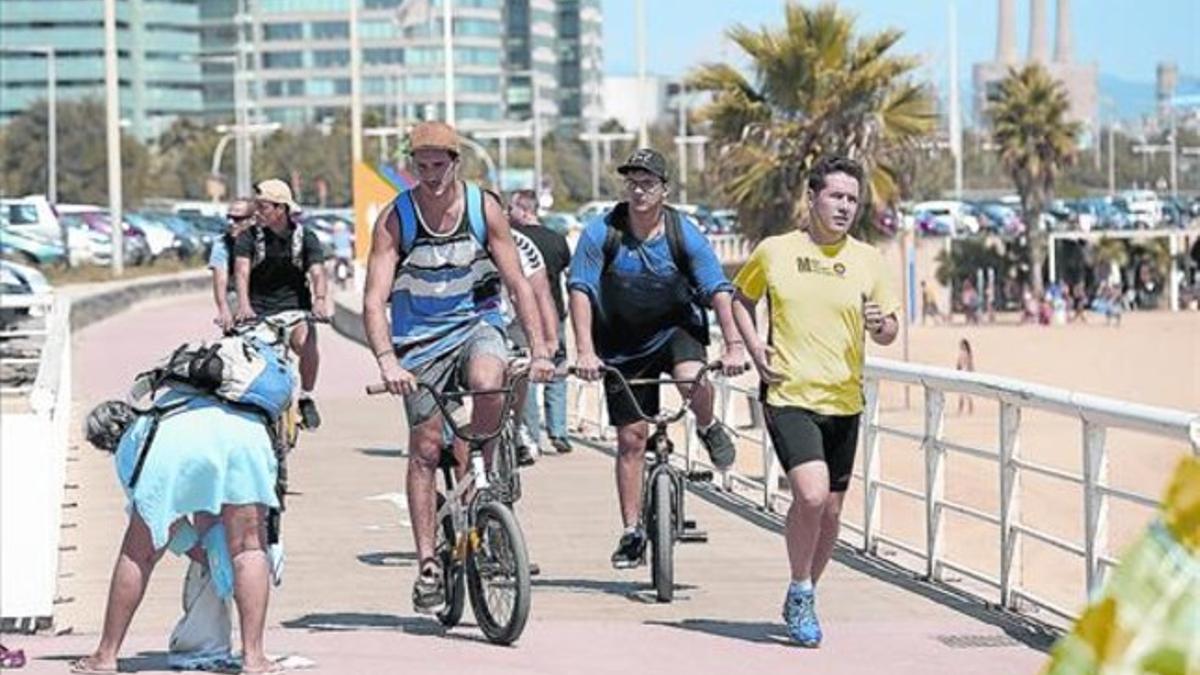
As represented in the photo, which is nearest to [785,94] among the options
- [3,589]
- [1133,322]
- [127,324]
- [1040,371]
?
[127,324]

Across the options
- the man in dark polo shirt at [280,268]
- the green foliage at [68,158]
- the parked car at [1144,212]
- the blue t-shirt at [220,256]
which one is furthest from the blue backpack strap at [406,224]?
the green foliage at [68,158]

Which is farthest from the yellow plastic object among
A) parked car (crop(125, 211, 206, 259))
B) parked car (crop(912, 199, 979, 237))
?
parked car (crop(912, 199, 979, 237))

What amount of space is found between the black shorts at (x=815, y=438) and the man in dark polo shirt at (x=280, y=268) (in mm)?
5150

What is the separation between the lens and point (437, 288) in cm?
896

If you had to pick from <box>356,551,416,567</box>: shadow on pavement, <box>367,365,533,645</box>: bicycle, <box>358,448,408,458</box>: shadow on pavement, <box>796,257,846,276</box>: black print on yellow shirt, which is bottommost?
<box>358,448,408,458</box>: shadow on pavement

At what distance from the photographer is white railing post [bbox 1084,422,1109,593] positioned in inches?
343

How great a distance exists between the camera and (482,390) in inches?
342

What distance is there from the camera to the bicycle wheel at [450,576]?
29.5 feet

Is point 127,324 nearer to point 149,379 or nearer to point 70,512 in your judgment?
point 70,512

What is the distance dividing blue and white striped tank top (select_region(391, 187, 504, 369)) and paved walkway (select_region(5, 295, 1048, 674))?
1.02m

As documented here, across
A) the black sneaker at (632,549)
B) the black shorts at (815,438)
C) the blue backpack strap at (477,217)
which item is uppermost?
the blue backpack strap at (477,217)

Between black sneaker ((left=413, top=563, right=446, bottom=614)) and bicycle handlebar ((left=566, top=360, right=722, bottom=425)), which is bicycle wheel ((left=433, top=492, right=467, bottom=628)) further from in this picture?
bicycle handlebar ((left=566, top=360, right=722, bottom=425))

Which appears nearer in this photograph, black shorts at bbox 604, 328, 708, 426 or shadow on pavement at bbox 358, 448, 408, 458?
black shorts at bbox 604, 328, 708, 426

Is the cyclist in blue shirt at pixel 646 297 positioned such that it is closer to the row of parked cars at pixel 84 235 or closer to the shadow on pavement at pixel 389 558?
the shadow on pavement at pixel 389 558
